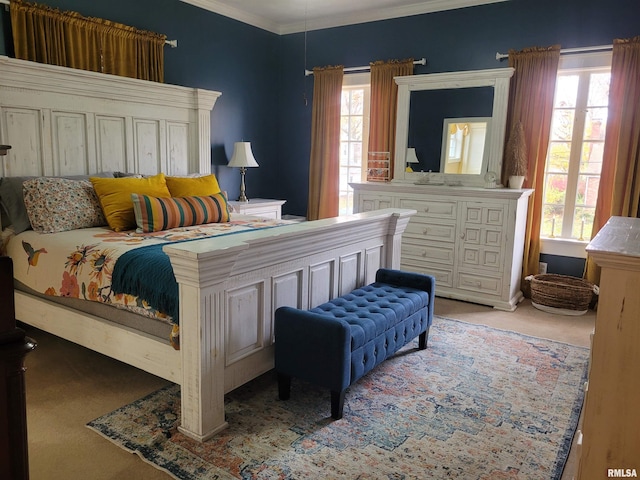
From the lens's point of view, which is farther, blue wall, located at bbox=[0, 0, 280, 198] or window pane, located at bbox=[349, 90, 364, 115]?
window pane, located at bbox=[349, 90, 364, 115]

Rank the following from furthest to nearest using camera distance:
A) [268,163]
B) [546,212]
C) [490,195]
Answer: [268,163]
[546,212]
[490,195]

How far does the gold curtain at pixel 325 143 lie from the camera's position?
5.42 m

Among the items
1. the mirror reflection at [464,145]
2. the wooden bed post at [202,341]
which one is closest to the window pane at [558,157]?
the mirror reflection at [464,145]

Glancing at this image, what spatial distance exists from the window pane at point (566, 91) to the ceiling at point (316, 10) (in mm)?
974

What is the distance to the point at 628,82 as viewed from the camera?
3871 mm

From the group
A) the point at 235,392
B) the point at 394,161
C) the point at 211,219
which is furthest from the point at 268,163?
the point at 235,392

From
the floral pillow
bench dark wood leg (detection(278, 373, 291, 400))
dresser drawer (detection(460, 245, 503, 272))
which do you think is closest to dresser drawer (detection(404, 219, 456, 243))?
dresser drawer (detection(460, 245, 503, 272))

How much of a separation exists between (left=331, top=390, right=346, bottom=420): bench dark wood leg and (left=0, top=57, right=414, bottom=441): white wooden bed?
0.42m

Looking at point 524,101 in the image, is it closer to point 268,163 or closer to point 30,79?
point 268,163

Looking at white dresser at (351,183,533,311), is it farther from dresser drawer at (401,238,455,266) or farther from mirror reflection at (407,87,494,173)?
mirror reflection at (407,87,494,173)

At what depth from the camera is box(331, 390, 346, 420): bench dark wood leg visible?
7.55 ft

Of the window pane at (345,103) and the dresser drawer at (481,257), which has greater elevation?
the window pane at (345,103)

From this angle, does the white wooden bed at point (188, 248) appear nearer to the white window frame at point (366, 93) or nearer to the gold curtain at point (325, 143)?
the gold curtain at point (325, 143)

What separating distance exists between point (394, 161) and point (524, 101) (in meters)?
1.33
